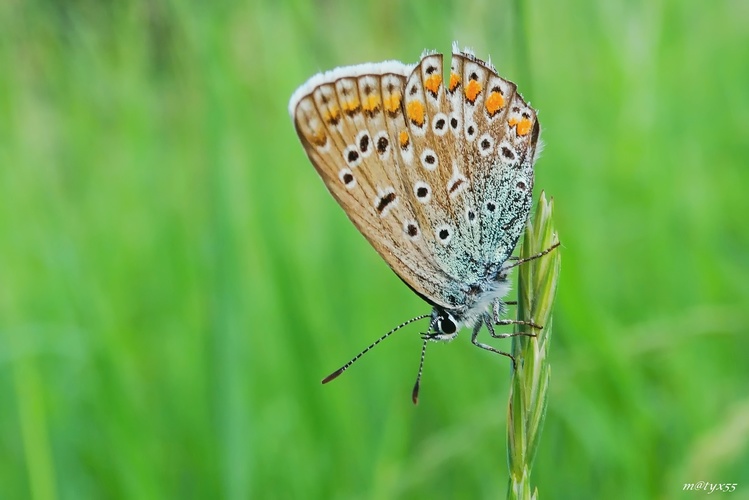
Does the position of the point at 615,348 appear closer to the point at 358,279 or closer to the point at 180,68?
the point at 358,279

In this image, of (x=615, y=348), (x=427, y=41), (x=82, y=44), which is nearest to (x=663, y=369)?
(x=615, y=348)

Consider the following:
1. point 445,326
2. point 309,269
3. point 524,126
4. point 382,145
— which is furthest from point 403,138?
point 309,269

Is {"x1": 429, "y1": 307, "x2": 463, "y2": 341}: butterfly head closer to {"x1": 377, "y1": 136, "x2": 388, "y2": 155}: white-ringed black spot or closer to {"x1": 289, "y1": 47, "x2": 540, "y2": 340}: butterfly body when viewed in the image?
{"x1": 289, "y1": 47, "x2": 540, "y2": 340}: butterfly body

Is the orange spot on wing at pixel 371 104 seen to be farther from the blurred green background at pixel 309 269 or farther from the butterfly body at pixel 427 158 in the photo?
the blurred green background at pixel 309 269

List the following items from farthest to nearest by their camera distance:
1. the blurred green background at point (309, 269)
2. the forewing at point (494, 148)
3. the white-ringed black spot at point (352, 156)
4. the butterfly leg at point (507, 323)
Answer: the blurred green background at point (309, 269), the white-ringed black spot at point (352, 156), the forewing at point (494, 148), the butterfly leg at point (507, 323)

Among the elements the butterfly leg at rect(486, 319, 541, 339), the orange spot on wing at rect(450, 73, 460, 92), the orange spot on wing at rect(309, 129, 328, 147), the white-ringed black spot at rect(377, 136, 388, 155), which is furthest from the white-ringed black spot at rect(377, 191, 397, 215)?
the butterfly leg at rect(486, 319, 541, 339)

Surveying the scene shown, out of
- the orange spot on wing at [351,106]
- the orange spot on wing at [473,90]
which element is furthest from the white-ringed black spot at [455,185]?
the orange spot on wing at [351,106]

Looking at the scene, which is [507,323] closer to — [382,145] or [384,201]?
[384,201]
